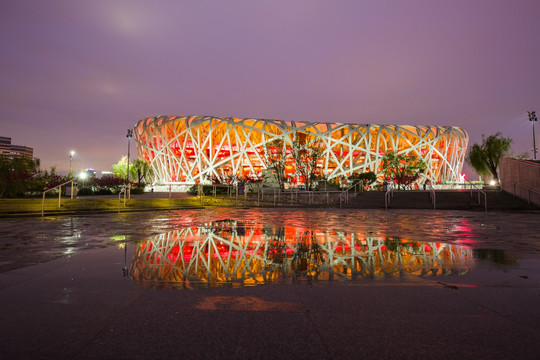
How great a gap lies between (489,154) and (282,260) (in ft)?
186

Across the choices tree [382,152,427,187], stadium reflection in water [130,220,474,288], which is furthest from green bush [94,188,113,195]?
tree [382,152,427,187]

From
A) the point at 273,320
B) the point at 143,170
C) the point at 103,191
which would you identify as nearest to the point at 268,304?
the point at 273,320

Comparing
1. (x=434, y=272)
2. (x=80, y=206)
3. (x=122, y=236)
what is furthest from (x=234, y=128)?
(x=434, y=272)

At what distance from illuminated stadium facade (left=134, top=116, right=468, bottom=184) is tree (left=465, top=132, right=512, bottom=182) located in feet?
49.9

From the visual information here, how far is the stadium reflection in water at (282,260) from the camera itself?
3752mm

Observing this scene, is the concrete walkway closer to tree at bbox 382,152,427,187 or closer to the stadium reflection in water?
the stadium reflection in water

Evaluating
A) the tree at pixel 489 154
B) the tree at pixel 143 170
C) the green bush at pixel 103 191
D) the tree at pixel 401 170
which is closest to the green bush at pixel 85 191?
the green bush at pixel 103 191

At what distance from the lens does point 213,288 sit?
3.26 meters

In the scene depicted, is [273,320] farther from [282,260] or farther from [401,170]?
[401,170]

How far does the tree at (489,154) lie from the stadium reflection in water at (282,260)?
53.0m

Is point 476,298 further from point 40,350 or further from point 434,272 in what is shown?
point 40,350

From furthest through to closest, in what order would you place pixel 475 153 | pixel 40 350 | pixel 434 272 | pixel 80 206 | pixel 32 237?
pixel 475 153
pixel 80 206
pixel 32 237
pixel 434 272
pixel 40 350

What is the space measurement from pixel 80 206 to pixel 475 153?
56450mm

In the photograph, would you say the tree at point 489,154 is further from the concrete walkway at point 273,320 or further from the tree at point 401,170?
the concrete walkway at point 273,320
